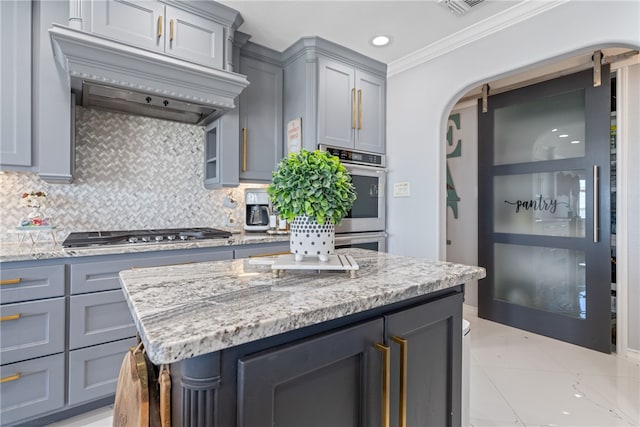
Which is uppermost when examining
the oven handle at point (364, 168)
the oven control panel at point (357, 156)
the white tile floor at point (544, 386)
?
the oven control panel at point (357, 156)

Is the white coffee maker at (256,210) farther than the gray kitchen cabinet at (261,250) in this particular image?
Yes

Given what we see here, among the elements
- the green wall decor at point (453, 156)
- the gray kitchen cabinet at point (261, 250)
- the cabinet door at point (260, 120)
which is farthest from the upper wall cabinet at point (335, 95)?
the green wall decor at point (453, 156)

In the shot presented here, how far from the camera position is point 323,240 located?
1.05 m

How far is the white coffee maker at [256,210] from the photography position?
2639 mm

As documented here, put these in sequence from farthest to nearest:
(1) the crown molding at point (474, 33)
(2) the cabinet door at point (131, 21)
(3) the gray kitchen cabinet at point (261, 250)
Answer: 1. (3) the gray kitchen cabinet at point (261, 250)
2. (1) the crown molding at point (474, 33)
3. (2) the cabinet door at point (131, 21)

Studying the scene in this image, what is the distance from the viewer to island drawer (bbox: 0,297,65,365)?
151cm

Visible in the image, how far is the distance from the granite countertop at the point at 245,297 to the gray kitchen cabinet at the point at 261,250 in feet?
3.40

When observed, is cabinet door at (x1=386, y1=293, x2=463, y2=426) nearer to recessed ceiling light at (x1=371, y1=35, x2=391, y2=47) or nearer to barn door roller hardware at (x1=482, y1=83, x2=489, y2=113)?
recessed ceiling light at (x1=371, y1=35, x2=391, y2=47)

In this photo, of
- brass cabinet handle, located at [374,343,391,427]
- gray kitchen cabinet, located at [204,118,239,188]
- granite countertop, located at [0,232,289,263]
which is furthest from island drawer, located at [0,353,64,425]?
brass cabinet handle, located at [374,343,391,427]

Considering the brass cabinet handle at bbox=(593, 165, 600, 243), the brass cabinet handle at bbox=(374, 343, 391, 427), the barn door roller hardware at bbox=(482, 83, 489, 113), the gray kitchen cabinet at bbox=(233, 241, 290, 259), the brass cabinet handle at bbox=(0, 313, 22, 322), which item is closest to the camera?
the brass cabinet handle at bbox=(374, 343, 391, 427)

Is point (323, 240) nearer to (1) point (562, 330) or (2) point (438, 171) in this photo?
(2) point (438, 171)

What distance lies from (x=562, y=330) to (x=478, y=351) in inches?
33.1

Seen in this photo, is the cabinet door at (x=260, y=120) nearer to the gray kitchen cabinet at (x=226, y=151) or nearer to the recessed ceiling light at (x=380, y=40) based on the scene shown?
the gray kitchen cabinet at (x=226, y=151)

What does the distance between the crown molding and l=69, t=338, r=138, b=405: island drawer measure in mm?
2969
